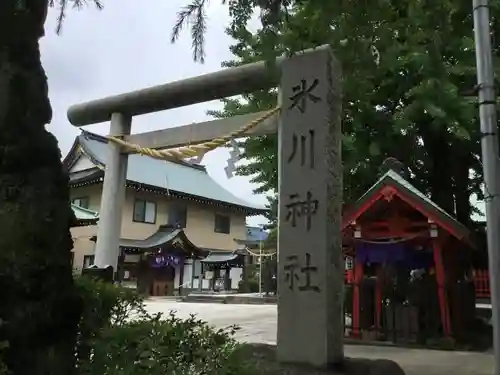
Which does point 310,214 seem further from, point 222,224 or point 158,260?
point 222,224

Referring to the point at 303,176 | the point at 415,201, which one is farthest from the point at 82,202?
the point at 303,176

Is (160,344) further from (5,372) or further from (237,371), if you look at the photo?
(5,372)

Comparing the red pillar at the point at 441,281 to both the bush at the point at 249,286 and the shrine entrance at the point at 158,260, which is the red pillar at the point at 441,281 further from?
the bush at the point at 249,286

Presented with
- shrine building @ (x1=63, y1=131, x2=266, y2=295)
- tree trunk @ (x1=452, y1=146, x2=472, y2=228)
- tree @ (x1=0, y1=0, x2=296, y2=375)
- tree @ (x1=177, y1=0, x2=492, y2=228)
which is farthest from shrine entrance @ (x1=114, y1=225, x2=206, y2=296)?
tree @ (x1=0, y1=0, x2=296, y2=375)

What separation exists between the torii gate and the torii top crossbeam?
0.02 meters

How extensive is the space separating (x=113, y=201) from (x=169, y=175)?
1029 inches

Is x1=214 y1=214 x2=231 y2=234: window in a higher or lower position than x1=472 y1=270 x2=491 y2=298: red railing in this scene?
higher

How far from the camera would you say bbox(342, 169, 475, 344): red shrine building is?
33.3 feet

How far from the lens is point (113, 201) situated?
7723 mm

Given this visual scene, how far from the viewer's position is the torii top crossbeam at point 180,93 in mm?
6445

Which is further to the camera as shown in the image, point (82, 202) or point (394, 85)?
point (82, 202)

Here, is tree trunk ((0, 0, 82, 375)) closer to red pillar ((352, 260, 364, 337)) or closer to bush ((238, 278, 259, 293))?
red pillar ((352, 260, 364, 337))

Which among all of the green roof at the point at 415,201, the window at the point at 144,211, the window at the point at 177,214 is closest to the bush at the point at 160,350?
the green roof at the point at 415,201

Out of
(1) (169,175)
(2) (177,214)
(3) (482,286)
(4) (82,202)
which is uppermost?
(1) (169,175)
